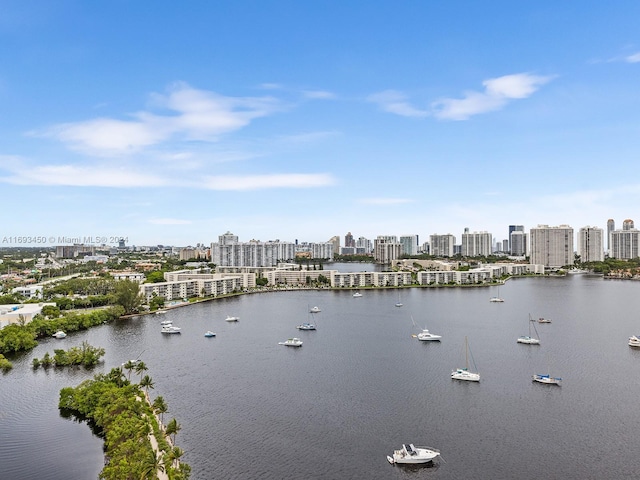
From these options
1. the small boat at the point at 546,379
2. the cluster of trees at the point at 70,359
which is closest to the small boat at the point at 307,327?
the cluster of trees at the point at 70,359

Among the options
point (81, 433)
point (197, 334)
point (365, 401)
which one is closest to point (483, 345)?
point (365, 401)

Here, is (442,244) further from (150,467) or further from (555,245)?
(150,467)

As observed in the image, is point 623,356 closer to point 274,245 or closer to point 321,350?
point 321,350

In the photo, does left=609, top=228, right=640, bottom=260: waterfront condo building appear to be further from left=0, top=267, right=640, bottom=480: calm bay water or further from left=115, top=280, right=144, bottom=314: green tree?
left=115, top=280, right=144, bottom=314: green tree

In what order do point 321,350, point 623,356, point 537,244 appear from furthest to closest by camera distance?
point 537,244
point 321,350
point 623,356

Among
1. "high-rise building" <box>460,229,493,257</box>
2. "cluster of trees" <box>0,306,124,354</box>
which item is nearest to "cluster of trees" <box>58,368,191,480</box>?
"cluster of trees" <box>0,306,124,354</box>

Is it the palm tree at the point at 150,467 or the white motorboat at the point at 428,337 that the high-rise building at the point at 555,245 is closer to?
the white motorboat at the point at 428,337
